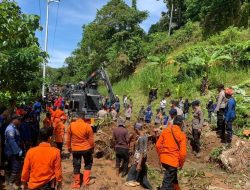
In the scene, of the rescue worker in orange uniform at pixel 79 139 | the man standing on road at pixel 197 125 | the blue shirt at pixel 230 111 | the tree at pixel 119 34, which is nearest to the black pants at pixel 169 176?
the rescue worker in orange uniform at pixel 79 139

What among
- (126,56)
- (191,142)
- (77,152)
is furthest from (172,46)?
(77,152)

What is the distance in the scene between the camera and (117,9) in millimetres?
44406

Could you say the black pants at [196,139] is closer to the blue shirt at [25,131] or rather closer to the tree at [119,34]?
the blue shirt at [25,131]

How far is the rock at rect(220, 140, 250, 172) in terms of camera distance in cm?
1209

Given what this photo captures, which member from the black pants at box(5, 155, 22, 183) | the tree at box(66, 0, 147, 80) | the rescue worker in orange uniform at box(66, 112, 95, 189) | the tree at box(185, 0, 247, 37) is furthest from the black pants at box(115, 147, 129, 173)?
the tree at box(66, 0, 147, 80)

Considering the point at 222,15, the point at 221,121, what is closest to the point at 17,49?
the point at 221,121

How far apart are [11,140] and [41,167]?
131 inches

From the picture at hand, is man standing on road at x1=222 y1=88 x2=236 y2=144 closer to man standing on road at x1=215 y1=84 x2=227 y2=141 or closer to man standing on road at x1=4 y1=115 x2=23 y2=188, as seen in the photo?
man standing on road at x1=215 y1=84 x2=227 y2=141

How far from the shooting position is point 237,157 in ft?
40.6

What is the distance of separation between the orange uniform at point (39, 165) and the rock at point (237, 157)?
7.48m

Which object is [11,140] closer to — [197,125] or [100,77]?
[197,125]

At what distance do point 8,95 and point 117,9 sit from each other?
119 feet

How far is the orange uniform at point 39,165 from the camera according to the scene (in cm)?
606

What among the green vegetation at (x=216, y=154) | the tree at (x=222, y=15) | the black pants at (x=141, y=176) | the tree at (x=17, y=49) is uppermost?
the tree at (x=222, y=15)
